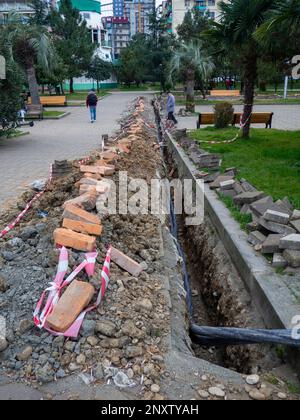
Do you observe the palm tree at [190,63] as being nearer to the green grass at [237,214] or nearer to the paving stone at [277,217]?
the green grass at [237,214]

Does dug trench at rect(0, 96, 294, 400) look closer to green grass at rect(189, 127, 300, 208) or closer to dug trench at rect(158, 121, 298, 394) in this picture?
dug trench at rect(158, 121, 298, 394)

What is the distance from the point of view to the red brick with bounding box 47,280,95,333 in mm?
3090

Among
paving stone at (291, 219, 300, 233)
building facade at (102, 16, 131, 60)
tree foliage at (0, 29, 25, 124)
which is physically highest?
building facade at (102, 16, 131, 60)

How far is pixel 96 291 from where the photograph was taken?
3545mm

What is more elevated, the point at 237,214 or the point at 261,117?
the point at 261,117

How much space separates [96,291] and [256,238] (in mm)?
2357

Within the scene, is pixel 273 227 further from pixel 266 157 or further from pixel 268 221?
pixel 266 157

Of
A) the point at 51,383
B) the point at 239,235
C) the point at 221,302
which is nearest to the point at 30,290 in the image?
the point at 51,383

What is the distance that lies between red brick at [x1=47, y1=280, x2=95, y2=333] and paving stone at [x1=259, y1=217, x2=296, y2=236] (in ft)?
8.31

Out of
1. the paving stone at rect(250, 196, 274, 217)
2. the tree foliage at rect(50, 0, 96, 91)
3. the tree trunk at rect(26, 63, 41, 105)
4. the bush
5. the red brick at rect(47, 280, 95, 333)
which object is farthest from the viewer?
the tree foliage at rect(50, 0, 96, 91)

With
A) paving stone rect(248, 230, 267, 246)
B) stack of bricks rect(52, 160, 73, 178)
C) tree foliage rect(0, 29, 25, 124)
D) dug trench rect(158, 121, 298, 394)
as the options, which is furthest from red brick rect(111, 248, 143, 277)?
tree foliage rect(0, 29, 25, 124)

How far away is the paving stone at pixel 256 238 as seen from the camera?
4.90 metres

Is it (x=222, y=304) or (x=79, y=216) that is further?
(x=222, y=304)

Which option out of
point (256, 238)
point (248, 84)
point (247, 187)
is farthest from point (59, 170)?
point (248, 84)
